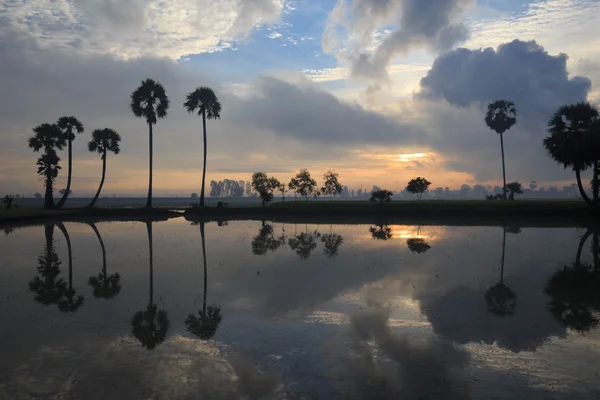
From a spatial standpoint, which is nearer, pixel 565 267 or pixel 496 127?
pixel 565 267

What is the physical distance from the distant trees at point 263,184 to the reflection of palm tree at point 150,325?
2743 inches

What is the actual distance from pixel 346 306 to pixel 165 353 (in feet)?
20.2

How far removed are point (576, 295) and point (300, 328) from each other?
10735 mm

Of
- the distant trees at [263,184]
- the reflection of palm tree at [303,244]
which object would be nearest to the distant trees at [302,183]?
the distant trees at [263,184]

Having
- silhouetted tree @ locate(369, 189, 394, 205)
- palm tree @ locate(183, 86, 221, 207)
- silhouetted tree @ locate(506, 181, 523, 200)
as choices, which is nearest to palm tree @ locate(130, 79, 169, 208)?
palm tree @ locate(183, 86, 221, 207)

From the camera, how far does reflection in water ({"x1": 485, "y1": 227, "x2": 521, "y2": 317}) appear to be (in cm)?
1192

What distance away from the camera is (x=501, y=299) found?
13.3 meters

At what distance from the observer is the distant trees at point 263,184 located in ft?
272

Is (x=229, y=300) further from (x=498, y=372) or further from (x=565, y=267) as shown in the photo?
(x=565, y=267)

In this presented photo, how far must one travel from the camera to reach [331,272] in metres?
18.2

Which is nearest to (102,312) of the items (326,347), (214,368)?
(214,368)

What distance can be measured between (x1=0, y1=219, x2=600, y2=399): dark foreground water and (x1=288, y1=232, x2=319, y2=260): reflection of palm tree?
2.75 metres

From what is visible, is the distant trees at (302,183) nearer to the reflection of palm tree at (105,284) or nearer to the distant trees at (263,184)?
the distant trees at (263,184)

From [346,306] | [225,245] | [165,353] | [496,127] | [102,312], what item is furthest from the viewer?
[496,127]
